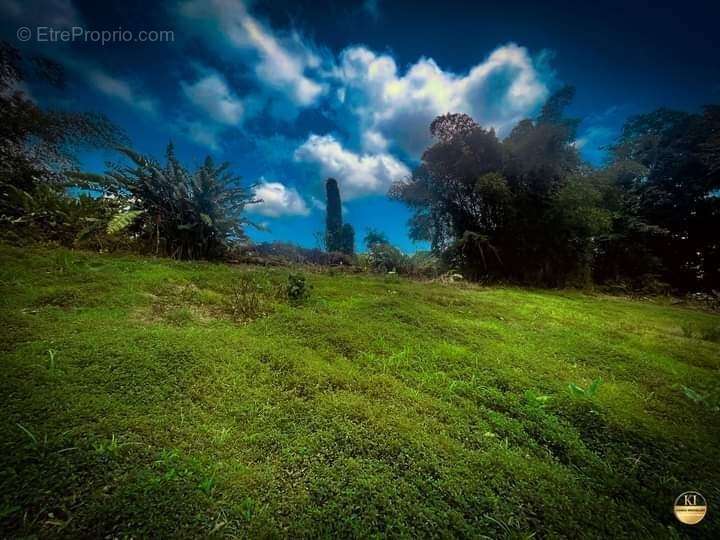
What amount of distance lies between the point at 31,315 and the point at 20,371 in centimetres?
104

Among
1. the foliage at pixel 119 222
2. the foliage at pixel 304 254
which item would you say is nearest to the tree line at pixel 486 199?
the foliage at pixel 119 222

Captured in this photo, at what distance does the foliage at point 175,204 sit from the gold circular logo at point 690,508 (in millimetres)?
6499

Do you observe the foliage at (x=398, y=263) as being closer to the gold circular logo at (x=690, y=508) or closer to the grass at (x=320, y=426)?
the grass at (x=320, y=426)

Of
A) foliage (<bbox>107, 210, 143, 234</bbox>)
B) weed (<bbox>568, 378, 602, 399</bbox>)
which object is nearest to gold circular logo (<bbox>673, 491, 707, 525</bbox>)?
weed (<bbox>568, 378, 602, 399</bbox>)

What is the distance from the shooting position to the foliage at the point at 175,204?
5605mm

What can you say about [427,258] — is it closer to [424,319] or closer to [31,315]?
[424,319]

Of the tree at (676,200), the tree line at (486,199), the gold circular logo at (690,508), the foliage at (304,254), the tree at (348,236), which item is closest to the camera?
the gold circular logo at (690,508)

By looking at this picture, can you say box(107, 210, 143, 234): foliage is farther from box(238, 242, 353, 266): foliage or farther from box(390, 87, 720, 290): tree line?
box(390, 87, 720, 290): tree line

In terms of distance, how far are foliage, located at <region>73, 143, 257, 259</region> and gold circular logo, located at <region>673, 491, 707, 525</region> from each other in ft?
21.3

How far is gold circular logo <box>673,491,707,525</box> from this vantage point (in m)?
1.39

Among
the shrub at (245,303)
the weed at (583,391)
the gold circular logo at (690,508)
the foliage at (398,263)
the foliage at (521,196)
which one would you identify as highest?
the foliage at (521,196)

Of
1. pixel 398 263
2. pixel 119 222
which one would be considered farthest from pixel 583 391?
pixel 398 263

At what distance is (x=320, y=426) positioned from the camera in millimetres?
1673

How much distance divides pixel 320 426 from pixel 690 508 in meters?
1.90
